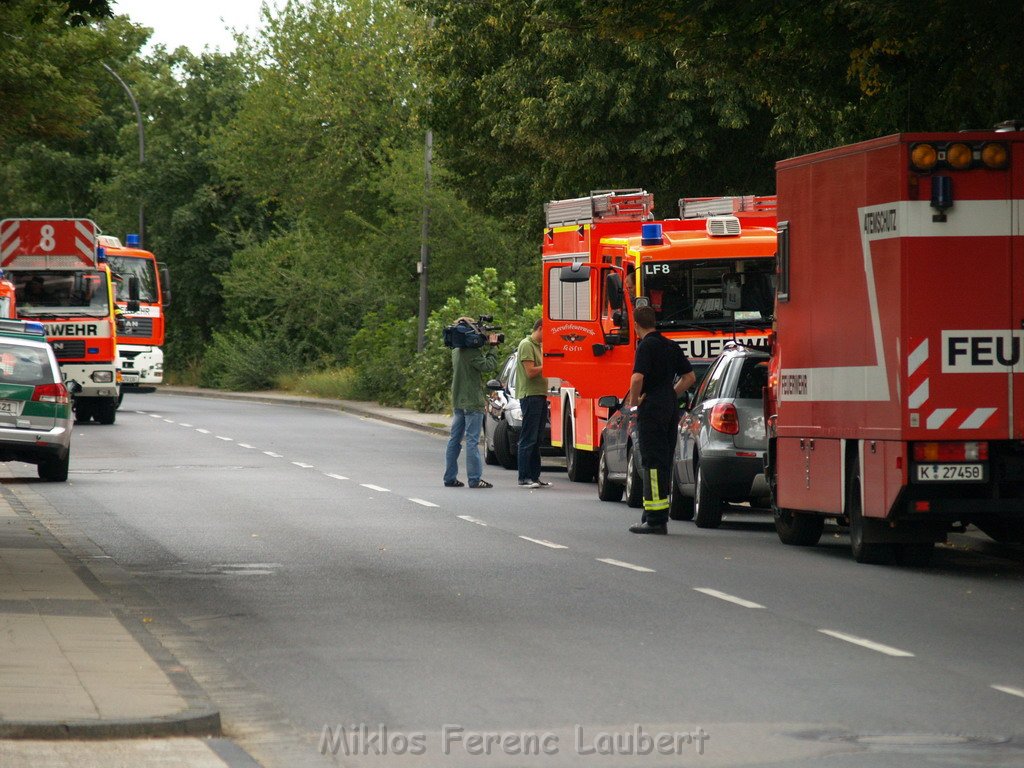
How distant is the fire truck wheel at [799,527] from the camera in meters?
15.5

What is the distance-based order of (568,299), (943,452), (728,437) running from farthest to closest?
(568,299) < (728,437) < (943,452)

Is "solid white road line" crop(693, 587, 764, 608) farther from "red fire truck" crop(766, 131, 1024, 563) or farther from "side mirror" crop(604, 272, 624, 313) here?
"side mirror" crop(604, 272, 624, 313)

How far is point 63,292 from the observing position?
37.2 metres

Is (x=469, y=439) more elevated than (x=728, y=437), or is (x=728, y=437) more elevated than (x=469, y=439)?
(x=728, y=437)

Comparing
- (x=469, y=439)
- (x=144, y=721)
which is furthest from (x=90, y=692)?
(x=469, y=439)

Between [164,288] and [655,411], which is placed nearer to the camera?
[655,411]

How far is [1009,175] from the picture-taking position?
13.1 m

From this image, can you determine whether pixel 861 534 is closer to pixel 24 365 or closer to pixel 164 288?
pixel 24 365

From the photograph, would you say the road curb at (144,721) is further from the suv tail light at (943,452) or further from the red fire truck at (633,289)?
the red fire truck at (633,289)

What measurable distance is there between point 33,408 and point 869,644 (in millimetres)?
14054

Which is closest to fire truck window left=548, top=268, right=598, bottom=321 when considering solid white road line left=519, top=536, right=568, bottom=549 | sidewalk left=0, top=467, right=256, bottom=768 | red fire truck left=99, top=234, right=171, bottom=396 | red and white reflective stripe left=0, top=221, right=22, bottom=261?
solid white road line left=519, top=536, right=568, bottom=549

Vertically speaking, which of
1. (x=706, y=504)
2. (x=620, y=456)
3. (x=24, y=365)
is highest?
(x=24, y=365)

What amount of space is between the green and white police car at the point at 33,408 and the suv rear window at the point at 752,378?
8.75 m

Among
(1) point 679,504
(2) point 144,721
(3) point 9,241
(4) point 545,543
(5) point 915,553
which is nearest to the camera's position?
(2) point 144,721
